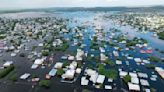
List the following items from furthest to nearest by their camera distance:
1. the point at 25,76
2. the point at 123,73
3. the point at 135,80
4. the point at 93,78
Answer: the point at 123,73 < the point at 25,76 < the point at 93,78 < the point at 135,80

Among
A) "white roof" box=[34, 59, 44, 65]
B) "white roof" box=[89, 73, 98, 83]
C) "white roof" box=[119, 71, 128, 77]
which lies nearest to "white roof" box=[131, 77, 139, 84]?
"white roof" box=[119, 71, 128, 77]

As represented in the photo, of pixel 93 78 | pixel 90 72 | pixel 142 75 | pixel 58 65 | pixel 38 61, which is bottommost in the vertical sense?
pixel 142 75

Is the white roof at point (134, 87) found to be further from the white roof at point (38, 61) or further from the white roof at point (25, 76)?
the white roof at point (38, 61)

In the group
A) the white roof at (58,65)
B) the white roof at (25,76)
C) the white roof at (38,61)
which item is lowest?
the white roof at (25,76)

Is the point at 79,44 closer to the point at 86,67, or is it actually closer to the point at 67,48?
the point at 67,48

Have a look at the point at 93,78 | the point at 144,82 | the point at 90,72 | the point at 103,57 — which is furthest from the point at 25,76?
the point at 144,82

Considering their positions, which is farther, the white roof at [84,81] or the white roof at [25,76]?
the white roof at [25,76]

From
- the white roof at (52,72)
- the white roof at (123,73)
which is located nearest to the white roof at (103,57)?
the white roof at (123,73)

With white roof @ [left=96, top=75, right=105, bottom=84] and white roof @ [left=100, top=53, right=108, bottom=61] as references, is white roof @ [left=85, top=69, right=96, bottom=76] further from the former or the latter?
white roof @ [left=100, top=53, right=108, bottom=61]

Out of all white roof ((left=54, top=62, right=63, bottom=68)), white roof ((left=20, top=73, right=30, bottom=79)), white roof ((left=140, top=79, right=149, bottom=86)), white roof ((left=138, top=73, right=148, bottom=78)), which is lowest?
white roof ((left=140, top=79, right=149, bottom=86))

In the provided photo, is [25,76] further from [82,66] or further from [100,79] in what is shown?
[100,79]

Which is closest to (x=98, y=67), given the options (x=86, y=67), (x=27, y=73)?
(x=86, y=67)

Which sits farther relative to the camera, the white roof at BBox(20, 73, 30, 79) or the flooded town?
the white roof at BBox(20, 73, 30, 79)
